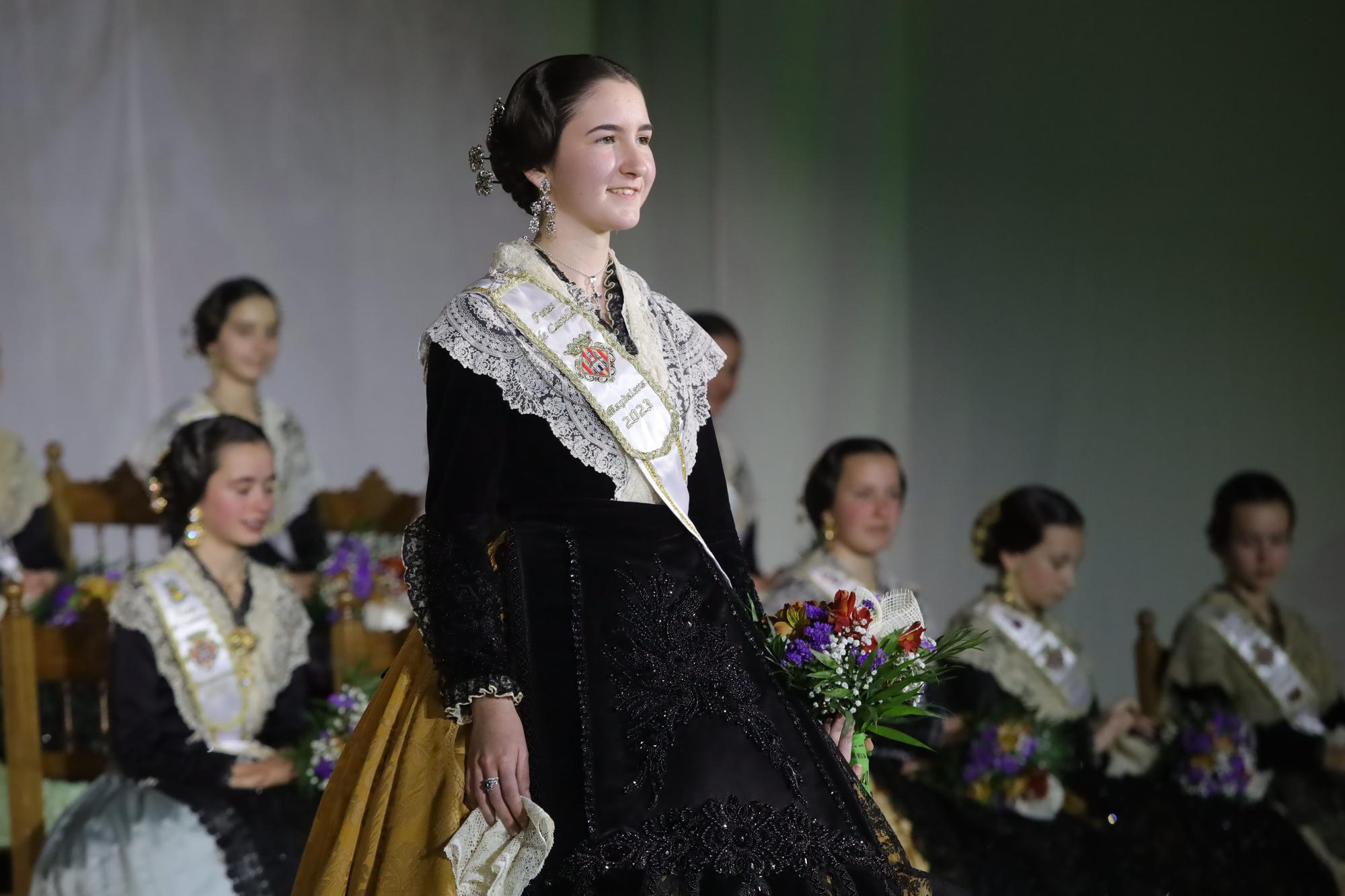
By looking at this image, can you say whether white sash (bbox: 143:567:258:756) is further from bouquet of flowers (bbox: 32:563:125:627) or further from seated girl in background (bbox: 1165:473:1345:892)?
seated girl in background (bbox: 1165:473:1345:892)

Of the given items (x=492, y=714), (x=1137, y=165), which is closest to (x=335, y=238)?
(x=1137, y=165)

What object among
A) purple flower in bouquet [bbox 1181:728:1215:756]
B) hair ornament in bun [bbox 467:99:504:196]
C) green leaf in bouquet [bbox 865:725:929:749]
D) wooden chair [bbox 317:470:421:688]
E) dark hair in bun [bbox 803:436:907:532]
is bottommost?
purple flower in bouquet [bbox 1181:728:1215:756]

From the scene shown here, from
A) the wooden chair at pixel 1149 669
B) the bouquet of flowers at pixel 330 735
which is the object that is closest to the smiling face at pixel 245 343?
the bouquet of flowers at pixel 330 735

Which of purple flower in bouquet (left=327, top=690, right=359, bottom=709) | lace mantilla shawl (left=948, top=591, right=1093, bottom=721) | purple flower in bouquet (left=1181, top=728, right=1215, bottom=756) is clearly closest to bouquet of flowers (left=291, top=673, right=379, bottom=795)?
purple flower in bouquet (left=327, top=690, right=359, bottom=709)

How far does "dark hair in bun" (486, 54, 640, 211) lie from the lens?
88.7 inches

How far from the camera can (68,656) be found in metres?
3.86

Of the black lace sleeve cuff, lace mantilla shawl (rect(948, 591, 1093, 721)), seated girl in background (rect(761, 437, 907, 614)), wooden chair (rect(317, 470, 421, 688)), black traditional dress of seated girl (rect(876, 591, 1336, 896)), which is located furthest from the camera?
wooden chair (rect(317, 470, 421, 688))

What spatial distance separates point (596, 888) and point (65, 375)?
5100 mm

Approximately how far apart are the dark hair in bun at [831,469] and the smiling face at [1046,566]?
475 millimetres

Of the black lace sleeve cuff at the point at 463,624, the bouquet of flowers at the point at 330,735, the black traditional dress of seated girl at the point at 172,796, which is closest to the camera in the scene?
the black lace sleeve cuff at the point at 463,624

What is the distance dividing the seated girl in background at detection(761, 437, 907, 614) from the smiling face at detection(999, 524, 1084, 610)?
468mm

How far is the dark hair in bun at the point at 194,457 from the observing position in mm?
4059

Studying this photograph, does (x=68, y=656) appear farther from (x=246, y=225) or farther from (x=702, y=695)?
(x=246, y=225)

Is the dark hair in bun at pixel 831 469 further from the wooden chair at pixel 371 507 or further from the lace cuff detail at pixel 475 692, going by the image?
the lace cuff detail at pixel 475 692
